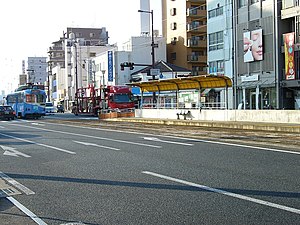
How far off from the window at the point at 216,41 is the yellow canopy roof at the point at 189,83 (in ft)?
62.6

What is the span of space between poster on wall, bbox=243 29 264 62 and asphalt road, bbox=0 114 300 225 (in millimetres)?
34072

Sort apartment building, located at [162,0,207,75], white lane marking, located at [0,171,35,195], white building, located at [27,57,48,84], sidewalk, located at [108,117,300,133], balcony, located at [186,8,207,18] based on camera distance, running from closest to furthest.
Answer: white lane marking, located at [0,171,35,195]
sidewalk, located at [108,117,300,133]
balcony, located at [186,8,207,18]
apartment building, located at [162,0,207,75]
white building, located at [27,57,48,84]

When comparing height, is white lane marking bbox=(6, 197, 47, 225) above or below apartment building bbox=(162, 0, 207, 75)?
below

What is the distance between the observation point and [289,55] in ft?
144

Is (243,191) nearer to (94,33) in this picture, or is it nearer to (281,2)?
(281,2)

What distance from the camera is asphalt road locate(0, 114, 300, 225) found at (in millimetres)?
6559

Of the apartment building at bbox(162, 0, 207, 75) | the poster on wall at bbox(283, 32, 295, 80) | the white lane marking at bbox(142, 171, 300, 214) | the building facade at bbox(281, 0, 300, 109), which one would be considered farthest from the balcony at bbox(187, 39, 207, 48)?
the white lane marking at bbox(142, 171, 300, 214)

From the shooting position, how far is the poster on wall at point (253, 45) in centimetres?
4694

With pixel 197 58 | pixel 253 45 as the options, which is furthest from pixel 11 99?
pixel 253 45

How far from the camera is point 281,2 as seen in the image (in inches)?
1763

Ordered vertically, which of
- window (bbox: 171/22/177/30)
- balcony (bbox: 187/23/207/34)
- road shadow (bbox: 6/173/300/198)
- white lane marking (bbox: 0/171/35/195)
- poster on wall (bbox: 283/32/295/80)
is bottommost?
white lane marking (bbox: 0/171/35/195)

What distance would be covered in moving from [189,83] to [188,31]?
41.7 meters

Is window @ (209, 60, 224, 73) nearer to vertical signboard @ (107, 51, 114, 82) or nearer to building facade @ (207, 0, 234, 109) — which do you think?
building facade @ (207, 0, 234, 109)

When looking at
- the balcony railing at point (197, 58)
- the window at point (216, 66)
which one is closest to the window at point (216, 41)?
the window at point (216, 66)
